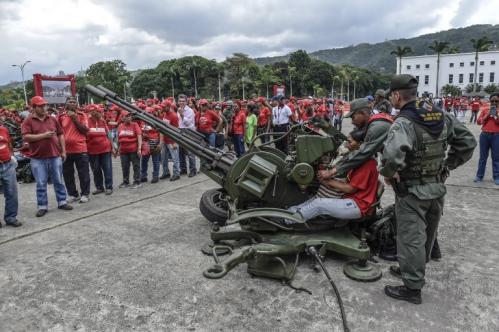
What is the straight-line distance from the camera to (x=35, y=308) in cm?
309

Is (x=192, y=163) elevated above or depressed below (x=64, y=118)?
below

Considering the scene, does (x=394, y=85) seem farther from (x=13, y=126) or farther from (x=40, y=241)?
(x=13, y=126)

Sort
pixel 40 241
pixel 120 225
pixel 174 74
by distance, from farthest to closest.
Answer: pixel 174 74 < pixel 120 225 < pixel 40 241

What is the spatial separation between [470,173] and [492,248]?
14.0ft

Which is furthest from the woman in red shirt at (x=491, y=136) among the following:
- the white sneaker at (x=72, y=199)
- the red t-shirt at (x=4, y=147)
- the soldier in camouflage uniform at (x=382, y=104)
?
the red t-shirt at (x=4, y=147)

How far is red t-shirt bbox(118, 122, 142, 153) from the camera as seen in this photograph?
284 inches

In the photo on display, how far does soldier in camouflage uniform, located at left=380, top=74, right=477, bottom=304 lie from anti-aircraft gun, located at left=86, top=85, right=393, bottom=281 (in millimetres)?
495

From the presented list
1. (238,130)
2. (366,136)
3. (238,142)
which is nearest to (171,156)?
(238,130)

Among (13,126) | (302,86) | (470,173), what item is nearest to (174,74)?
(302,86)

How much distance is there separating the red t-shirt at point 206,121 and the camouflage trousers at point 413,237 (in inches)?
249

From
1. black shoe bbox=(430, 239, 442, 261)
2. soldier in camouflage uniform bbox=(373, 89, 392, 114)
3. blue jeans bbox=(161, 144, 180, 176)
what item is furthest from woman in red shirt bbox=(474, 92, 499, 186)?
blue jeans bbox=(161, 144, 180, 176)

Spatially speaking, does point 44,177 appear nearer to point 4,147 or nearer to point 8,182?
point 8,182

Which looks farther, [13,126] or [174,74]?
[174,74]

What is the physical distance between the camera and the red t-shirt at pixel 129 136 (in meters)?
7.22
